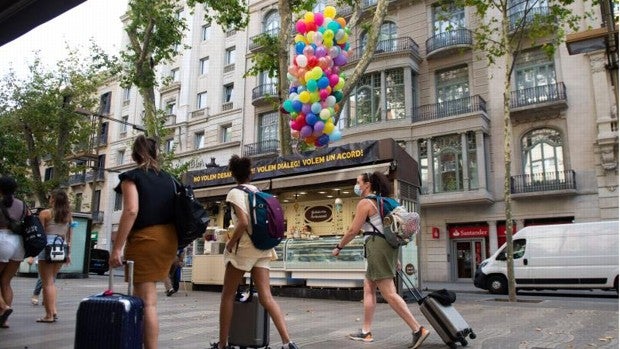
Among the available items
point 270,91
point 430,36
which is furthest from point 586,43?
point 270,91

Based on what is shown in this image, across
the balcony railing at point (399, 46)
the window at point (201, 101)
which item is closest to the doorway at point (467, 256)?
the balcony railing at point (399, 46)

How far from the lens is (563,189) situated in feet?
Result: 73.0

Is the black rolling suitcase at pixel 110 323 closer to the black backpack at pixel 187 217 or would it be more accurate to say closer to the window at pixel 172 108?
the black backpack at pixel 187 217

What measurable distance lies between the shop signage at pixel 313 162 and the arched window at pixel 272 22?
69.5 feet

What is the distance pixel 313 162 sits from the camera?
12.4 meters

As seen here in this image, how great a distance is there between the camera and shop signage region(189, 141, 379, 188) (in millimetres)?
11398

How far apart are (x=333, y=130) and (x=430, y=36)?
18.4 m

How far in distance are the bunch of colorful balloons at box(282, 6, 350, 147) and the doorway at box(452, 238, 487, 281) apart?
15.9 meters

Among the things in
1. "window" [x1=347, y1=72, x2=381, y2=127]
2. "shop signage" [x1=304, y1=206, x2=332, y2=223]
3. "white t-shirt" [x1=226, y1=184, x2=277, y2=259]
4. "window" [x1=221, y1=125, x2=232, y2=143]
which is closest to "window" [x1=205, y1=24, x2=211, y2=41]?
"window" [x1=221, y1=125, x2=232, y2=143]

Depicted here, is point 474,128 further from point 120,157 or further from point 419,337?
point 120,157

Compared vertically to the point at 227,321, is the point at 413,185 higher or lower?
higher

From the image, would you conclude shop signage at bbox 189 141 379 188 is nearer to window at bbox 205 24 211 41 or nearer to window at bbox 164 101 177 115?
window at bbox 164 101 177 115

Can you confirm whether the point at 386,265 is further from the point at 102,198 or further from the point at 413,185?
the point at 102,198

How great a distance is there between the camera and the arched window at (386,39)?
28170 millimetres
